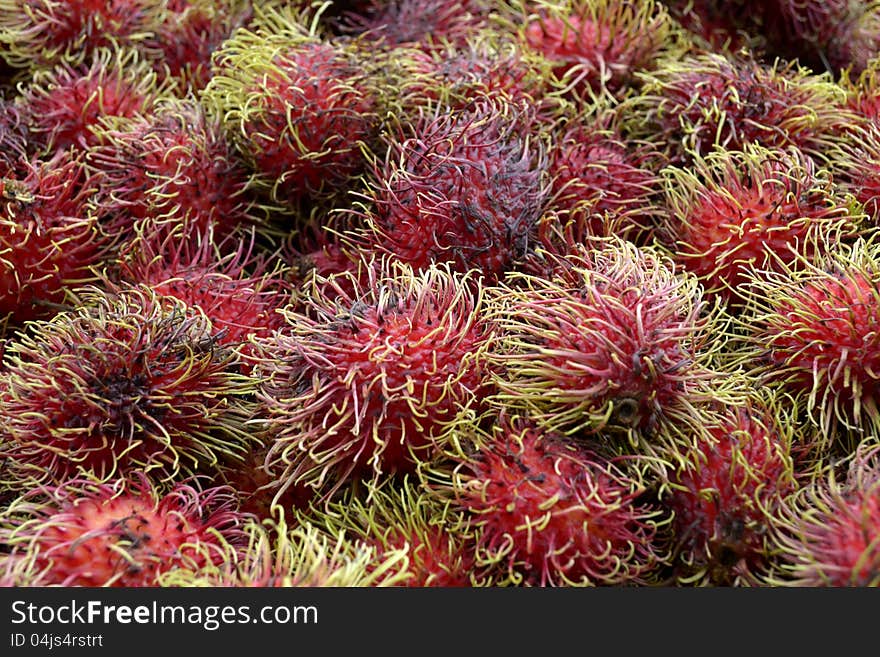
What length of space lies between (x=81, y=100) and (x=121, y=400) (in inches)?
30.4

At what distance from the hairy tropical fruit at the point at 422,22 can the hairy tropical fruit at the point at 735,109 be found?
0.42 metres

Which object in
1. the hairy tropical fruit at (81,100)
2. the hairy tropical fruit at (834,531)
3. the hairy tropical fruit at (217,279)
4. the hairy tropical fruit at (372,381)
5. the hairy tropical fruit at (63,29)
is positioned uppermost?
the hairy tropical fruit at (63,29)

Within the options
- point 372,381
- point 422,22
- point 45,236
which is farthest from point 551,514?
point 422,22

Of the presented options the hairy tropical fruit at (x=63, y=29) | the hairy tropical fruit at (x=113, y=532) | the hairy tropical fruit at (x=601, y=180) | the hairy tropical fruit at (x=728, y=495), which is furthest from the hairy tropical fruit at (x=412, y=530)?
the hairy tropical fruit at (x=63, y=29)

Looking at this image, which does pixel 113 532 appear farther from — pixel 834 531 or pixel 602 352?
pixel 834 531

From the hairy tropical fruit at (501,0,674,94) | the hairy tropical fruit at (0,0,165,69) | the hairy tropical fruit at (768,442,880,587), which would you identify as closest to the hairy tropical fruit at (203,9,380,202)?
the hairy tropical fruit at (0,0,165,69)

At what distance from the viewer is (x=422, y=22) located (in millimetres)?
2027

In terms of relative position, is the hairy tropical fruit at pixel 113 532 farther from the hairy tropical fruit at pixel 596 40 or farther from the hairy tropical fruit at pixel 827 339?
the hairy tropical fruit at pixel 596 40

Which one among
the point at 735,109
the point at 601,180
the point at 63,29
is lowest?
the point at 601,180

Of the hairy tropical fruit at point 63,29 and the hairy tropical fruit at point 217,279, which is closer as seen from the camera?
the hairy tropical fruit at point 217,279

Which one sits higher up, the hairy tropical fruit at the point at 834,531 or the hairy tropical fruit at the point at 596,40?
the hairy tropical fruit at the point at 596,40

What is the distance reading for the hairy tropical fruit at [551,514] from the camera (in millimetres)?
1280

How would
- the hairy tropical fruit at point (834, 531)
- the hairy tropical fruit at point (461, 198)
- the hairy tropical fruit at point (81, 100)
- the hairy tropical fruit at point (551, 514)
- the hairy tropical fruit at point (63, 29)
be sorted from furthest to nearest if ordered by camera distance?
the hairy tropical fruit at point (63, 29)
the hairy tropical fruit at point (81, 100)
the hairy tropical fruit at point (461, 198)
the hairy tropical fruit at point (551, 514)
the hairy tropical fruit at point (834, 531)

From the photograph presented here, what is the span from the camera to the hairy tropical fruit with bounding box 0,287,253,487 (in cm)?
140
